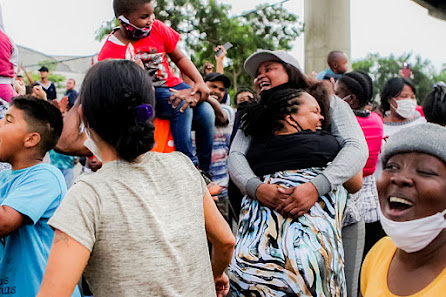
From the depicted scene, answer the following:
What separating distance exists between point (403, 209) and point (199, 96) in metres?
1.80

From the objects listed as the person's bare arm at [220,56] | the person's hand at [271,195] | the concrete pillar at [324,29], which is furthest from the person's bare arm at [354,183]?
the concrete pillar at [324,29]

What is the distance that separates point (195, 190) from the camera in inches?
82.7

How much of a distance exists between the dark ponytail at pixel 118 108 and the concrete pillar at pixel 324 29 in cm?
1402

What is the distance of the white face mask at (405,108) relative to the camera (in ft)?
18.1

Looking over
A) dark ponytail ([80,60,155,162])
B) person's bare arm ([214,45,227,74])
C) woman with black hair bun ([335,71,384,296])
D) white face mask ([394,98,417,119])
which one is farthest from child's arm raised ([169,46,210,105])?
white face mask ([394,98,417,119])

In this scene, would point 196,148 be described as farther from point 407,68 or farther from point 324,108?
point 407,68

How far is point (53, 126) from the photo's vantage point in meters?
2.95

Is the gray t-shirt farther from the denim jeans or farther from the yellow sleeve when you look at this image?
the denim jeans

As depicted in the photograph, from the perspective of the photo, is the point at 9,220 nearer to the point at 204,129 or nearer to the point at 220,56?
the point at 204,129

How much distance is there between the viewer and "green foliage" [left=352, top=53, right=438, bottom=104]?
48.5 m

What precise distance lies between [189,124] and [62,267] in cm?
185

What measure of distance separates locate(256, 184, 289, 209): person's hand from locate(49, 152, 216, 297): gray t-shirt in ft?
2.42

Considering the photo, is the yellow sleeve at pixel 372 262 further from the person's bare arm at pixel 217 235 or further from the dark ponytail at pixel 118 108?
the dark ponytail at pixel 118 108

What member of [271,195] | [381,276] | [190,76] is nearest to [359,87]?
[190,76]
